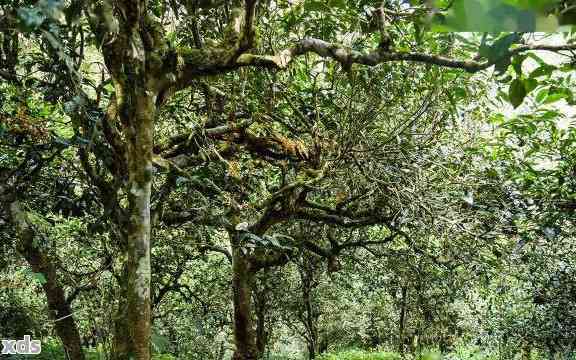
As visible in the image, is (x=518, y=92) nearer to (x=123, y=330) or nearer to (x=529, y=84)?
(x=529, y=84)

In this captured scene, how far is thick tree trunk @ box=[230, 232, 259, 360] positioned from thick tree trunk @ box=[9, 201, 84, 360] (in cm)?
224

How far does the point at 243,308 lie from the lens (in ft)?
22.2

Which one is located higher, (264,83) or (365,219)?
(264,83)

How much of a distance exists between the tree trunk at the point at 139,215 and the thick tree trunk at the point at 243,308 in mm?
3758

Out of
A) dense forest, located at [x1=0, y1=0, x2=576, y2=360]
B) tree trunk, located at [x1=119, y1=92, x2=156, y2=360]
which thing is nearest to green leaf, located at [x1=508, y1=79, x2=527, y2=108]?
dense forest, located at [x1=0, y1=0, x2=576, y2=360]

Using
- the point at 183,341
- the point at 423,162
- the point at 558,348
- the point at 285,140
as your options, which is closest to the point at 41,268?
the point at 285,140

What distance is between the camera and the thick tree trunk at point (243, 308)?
673 cm

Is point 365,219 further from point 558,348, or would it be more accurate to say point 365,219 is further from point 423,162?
point 558,348

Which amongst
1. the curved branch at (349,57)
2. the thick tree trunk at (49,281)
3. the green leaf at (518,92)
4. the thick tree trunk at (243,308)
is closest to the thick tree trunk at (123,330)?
the curved branch at (349,57)

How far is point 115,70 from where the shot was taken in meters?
2.91

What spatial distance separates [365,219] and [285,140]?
5.33ft

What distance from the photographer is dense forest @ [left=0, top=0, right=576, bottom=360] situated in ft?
8.77

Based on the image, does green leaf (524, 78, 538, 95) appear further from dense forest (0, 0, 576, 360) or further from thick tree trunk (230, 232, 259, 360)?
thick tree trunk (230, 232, 259, 360)

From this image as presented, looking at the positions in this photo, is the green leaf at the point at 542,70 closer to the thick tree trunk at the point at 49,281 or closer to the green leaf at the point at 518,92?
the green leaf at the point at 518,92
